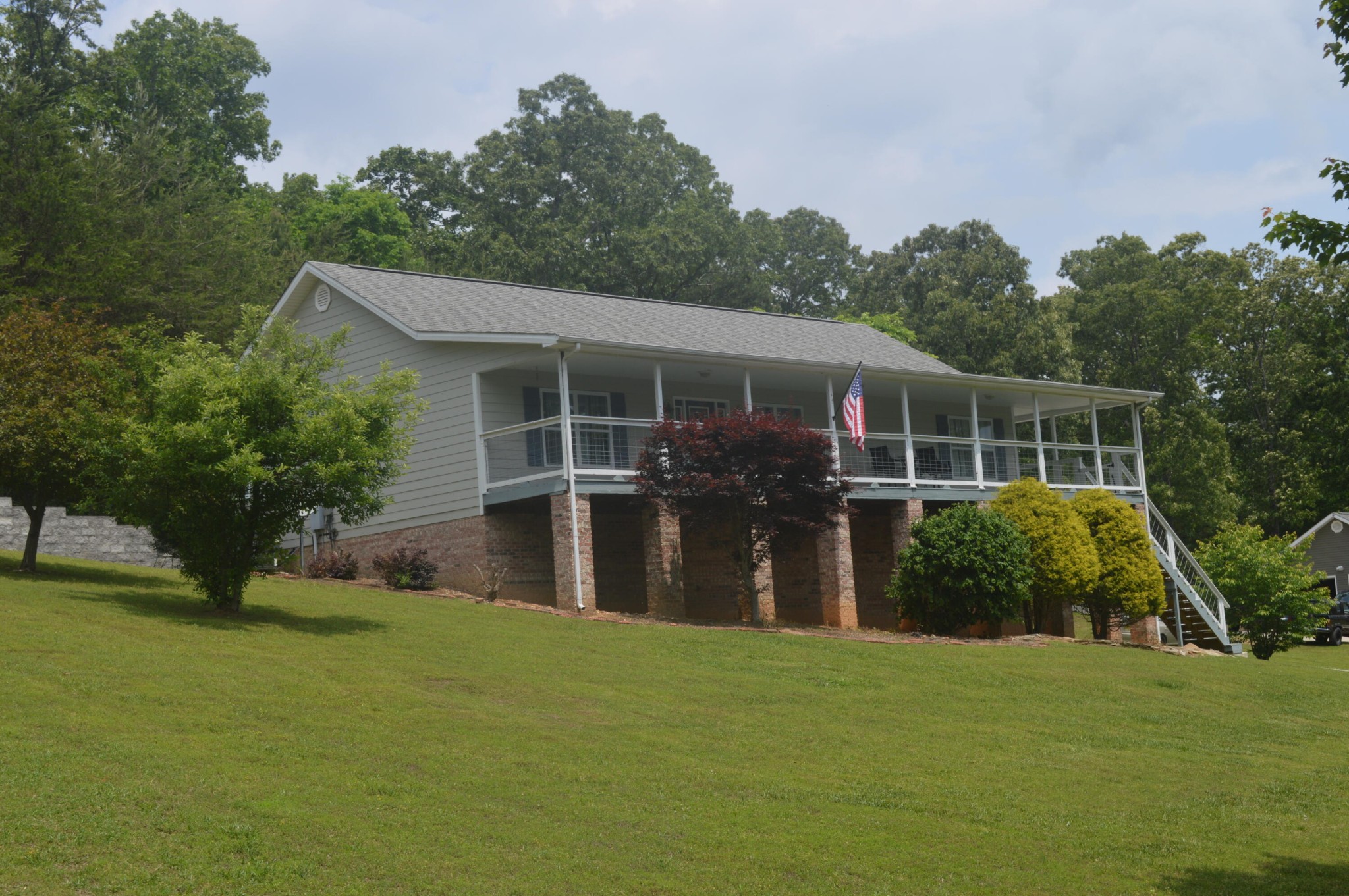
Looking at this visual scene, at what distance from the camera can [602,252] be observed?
191ft

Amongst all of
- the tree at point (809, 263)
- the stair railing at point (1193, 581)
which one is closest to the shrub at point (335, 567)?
the stair railing at point (1193, 581)

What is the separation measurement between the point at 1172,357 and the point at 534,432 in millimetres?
35222

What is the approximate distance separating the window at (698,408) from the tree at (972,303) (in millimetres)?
24530

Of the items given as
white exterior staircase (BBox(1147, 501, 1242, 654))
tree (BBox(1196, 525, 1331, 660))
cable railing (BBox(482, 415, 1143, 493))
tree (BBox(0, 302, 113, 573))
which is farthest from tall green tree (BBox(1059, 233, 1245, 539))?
tree (BBox(0, 302, 113, 573))

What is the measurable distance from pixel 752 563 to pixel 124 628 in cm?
1117

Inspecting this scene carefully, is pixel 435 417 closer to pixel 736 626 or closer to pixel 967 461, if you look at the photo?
pixel 736 626

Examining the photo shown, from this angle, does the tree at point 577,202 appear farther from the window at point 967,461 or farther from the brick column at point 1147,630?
the brick column at point 1147,630

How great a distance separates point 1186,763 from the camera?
49.1ft

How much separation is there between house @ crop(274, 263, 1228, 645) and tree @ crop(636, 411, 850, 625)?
810mm

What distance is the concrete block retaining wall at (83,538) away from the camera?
25531 mm

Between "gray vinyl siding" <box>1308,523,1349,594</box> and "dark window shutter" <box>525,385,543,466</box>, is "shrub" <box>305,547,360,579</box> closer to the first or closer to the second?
"dark window shutter" <box>525,385,543,466</box>

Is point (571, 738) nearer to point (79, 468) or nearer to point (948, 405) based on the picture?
point (79, 468)

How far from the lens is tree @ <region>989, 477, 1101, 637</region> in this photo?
84.6 feet

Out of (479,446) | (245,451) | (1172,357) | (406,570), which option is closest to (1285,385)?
(1172,357)
